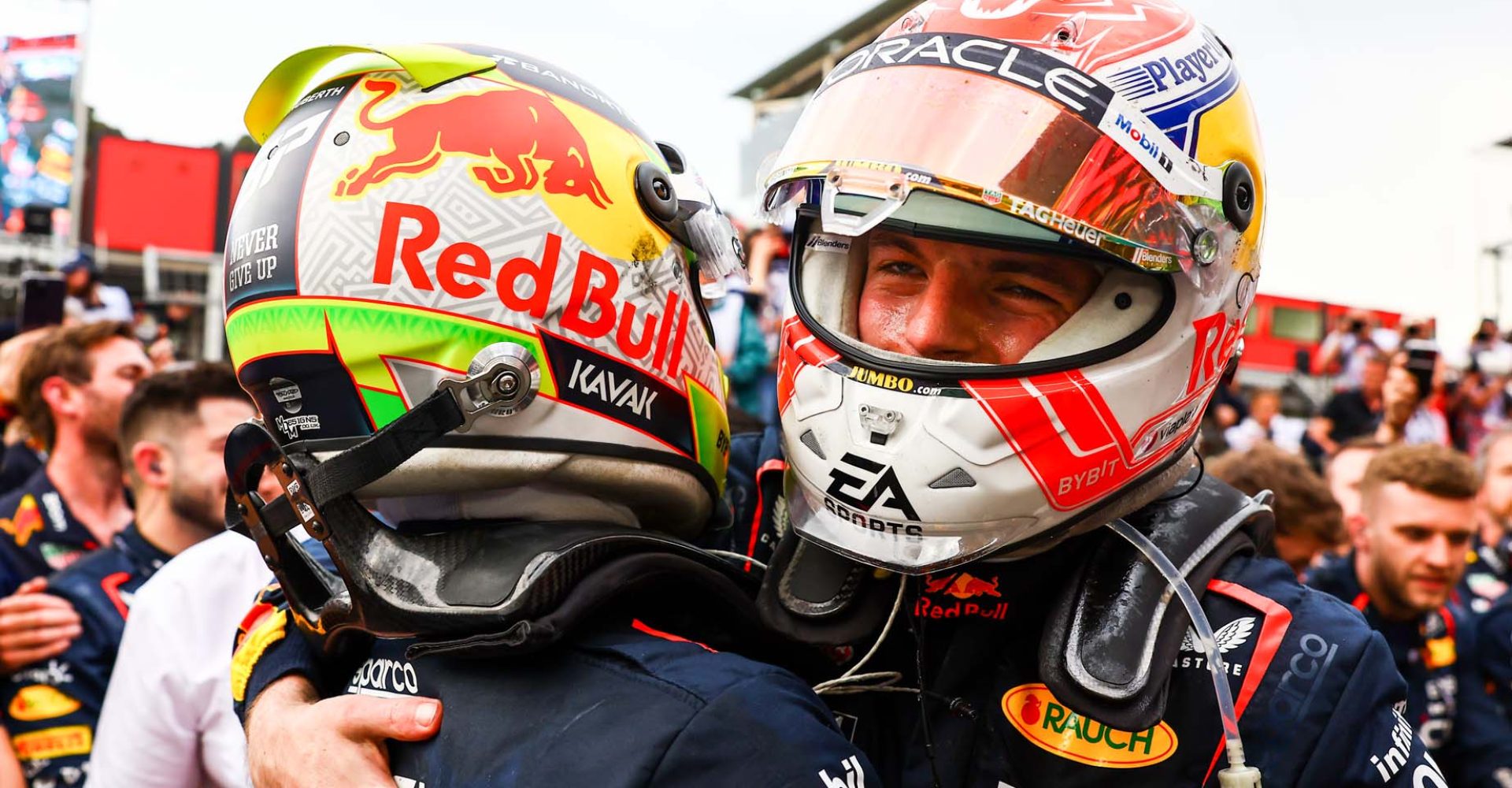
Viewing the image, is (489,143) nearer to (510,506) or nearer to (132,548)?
(510,506)

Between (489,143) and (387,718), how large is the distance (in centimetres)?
76

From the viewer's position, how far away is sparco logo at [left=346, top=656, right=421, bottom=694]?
5.29 feet

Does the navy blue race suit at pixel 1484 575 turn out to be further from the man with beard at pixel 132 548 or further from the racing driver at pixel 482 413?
the man with beard at pixel 132 548

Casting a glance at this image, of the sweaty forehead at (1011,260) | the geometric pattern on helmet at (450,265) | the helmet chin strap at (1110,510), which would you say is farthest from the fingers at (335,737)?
the sweaty forehead at (1011,260)

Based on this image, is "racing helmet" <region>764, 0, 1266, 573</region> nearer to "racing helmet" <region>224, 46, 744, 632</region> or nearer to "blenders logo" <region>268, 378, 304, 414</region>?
"racing helmet" <region>224, 46, 744, 632</region>

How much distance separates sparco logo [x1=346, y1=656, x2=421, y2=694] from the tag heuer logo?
102cm

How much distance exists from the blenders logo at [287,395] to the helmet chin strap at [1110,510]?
38.9 inches

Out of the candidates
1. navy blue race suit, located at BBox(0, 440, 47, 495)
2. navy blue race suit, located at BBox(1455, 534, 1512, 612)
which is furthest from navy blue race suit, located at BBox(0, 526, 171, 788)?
navy blue race suit, located at BBox(1455, 534, 1512, 612)

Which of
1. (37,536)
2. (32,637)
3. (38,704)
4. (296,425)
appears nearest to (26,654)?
(32,637)

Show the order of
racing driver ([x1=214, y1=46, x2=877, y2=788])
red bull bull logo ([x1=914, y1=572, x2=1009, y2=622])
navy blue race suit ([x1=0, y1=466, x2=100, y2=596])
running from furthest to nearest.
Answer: navy blue race suit ([x1=0, y1=466, x2=100, y2=596]), red bull bull logo ([x1=914, y1=572, x2=1009, y2=622]), racing driver ([x1=214, y1=46, x2=877, y2=788])

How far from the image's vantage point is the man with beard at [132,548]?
335 cm

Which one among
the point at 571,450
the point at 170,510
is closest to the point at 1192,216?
the point at 571,450

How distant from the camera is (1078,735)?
5.39ft

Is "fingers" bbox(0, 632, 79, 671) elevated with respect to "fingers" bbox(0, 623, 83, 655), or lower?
lower
